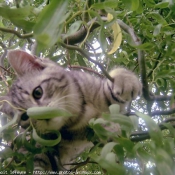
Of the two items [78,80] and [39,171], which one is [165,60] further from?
[39,171]

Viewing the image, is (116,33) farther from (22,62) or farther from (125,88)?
(22,62)

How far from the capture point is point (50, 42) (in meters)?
0.40

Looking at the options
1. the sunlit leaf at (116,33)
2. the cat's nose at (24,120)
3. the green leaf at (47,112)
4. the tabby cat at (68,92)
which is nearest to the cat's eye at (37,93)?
the tabby cat at (68,92)

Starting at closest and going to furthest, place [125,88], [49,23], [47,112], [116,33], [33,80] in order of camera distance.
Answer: [49,23], [47,112], [116,33], [125,88], [33,80]

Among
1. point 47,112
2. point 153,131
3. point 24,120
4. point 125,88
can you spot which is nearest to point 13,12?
point 47,112

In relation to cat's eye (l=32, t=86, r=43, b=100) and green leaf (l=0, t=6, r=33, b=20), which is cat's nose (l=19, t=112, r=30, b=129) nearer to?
cat's eye (l=32, t=86, r=43, b=100)

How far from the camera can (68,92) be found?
111cm

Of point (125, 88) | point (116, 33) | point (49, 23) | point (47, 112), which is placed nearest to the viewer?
point (49, 23)

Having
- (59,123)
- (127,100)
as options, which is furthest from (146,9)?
(59,123)

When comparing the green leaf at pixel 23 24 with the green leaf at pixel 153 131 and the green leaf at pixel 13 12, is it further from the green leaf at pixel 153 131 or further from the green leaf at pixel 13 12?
the green leaf at pixel 153 131

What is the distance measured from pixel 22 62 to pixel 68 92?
0.62ft

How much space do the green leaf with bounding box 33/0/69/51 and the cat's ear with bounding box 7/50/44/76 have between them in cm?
64

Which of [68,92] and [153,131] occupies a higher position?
[153,131]

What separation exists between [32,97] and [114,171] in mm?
652
